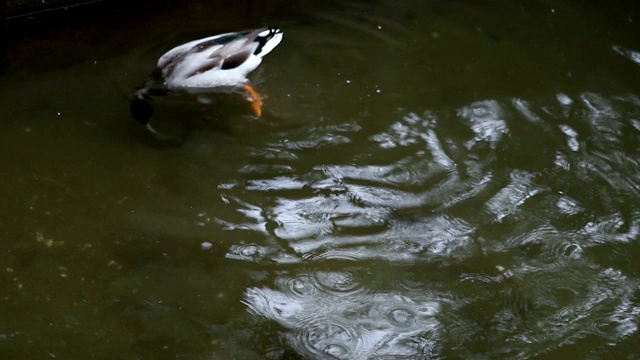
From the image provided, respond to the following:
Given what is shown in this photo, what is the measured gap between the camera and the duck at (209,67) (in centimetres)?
386

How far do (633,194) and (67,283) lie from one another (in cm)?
255

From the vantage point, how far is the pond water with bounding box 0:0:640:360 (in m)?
2.99

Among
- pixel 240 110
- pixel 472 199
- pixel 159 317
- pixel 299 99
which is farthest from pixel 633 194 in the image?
pixel 159 317

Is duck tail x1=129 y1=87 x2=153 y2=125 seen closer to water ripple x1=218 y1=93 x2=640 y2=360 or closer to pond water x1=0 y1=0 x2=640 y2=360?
pond water x1=0 y1=0 x2=640 y2=360

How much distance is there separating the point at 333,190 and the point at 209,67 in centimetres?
97

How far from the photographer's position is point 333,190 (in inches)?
139

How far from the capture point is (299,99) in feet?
13.1

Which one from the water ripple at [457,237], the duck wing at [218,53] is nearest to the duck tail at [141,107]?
the duck wing at [218,53]

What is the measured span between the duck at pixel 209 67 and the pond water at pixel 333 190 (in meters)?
0.08

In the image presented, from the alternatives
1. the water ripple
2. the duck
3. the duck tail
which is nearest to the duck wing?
the duck

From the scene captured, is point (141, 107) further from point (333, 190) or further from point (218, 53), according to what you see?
point (333, 190)

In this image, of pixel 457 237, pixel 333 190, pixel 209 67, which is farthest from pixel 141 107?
pixel 457 237

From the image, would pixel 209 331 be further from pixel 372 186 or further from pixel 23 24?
pixel 23 24

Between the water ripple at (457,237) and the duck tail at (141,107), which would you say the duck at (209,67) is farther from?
the water ripple at (457,237)
